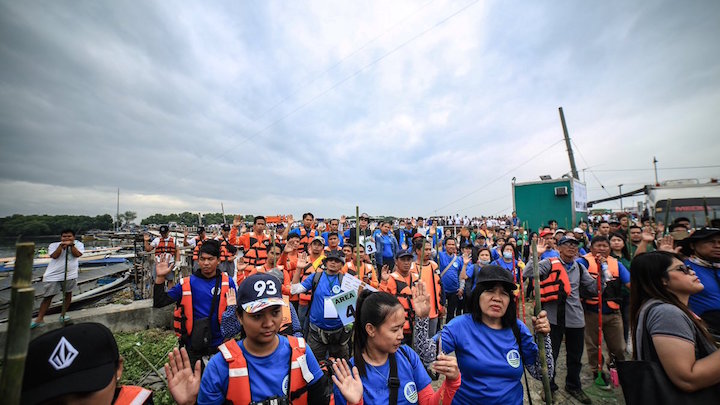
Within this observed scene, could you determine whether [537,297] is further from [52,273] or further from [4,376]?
[52,273]

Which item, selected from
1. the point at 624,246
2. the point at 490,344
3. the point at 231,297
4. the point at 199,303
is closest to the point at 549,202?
the point at 624,246

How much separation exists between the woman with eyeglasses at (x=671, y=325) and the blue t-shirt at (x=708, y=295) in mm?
1211

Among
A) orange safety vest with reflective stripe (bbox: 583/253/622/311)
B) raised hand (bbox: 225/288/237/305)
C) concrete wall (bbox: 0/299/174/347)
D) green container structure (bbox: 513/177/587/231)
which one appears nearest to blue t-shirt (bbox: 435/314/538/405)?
raised hand (bbox: 225/288/237/305)

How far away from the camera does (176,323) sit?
3.65 metres

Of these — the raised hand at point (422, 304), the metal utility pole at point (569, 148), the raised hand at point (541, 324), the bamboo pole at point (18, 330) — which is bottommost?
the raised hand at point (541, 324)

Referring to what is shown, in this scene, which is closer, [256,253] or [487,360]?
[487,360]

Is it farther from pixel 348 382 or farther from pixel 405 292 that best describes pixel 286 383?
pixel 405 292

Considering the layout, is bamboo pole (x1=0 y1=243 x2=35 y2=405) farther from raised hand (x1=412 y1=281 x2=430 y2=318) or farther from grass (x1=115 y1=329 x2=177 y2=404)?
grass (x1=115 y1=329 x2=177 y2=404)

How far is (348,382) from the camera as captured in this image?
6.49 ft

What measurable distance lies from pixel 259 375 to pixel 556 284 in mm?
4467

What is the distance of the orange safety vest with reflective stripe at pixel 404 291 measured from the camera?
14.8 ft

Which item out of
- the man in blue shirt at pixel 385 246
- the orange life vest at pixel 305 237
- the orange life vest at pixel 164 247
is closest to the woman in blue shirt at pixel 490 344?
the orange life vest at pixel 305 237

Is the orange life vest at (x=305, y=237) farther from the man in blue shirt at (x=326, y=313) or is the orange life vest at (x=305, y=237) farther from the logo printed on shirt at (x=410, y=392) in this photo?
the logo printed on shirt at (x=410, y=392)

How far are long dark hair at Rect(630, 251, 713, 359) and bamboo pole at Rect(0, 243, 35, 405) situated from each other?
3.46 meters
